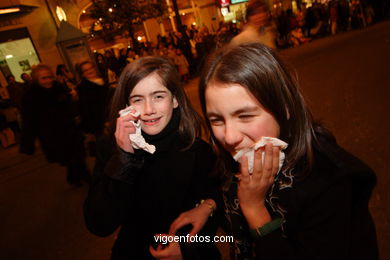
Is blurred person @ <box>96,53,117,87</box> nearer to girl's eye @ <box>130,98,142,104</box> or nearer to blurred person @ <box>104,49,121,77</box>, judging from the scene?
blurred person @ <box>104,49,121,77</box>

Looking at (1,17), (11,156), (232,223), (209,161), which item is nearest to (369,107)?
(209,161)

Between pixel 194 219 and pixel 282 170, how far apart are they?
62 centimetres

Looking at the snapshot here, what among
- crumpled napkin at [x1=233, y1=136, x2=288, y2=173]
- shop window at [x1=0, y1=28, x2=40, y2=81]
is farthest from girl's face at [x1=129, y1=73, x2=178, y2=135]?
shop window at [x1=0, y1=28, x2=40, y2=81]

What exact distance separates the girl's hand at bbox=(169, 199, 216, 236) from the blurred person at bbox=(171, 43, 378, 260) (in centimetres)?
26

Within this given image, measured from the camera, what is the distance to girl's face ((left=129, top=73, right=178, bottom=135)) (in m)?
1.71

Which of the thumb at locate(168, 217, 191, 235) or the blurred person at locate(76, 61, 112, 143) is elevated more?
the blurred person at locate(76, 61, 112, 143)

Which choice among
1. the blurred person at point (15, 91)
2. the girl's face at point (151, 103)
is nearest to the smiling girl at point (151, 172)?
the girl's face at point (151, 103)

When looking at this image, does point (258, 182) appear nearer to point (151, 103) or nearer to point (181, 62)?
point (151, 103)

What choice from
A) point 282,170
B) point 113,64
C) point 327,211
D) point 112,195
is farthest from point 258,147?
point 113,64

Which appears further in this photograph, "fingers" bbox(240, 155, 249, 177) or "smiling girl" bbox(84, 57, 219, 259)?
"smiling girl" bbox(84, 57, 219, 259)

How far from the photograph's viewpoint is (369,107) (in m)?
4.60

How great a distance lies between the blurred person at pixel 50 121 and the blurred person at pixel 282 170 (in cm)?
360

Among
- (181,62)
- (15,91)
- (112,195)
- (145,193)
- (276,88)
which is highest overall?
(276,88)

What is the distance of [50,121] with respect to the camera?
420 centimetres
